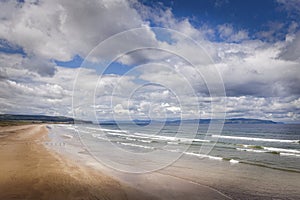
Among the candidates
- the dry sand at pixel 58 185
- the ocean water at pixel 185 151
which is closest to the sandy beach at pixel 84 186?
the dry sand at pixel 58 185

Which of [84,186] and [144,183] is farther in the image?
[144,183]

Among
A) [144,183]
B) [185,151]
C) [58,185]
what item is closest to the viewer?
[58,185]

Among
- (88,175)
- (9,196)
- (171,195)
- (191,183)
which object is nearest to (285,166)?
(191,183)

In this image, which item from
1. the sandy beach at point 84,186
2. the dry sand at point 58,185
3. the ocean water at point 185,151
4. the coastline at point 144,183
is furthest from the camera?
the ocean water at point 185,151

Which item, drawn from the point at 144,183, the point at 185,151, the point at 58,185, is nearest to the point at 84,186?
the point at 58,185

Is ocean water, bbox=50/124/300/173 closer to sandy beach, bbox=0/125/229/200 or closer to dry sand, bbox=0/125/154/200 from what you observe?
sandy beach, bbox=0/125/229/200

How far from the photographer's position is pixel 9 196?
9.12 meters

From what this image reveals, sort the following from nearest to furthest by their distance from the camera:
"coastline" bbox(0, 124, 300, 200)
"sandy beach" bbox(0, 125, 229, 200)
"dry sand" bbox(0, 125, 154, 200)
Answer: "dry sand" bbox(0, 125, 154, 200), "sandy beach" bbox(0, 125, 229, 200), "coastline" bbox(0, 124, 300, 200)

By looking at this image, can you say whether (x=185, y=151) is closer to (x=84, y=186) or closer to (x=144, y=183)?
(x=144, y=183)

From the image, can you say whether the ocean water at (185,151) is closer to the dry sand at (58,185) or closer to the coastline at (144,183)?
the coastline at (144,183)

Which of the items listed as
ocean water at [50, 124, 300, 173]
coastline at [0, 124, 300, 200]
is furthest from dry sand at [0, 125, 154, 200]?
ocean water at [50, 124, 300, 173]

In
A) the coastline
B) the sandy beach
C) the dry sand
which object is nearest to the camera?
the dry sand

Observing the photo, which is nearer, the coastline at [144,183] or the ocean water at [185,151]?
the coastline at [144,183]

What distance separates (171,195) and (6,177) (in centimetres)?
855
